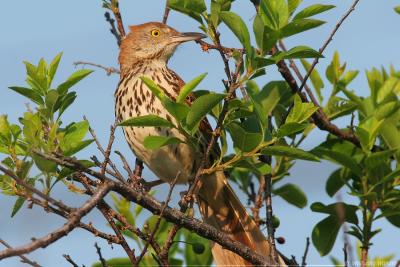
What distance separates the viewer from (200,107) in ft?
8.87

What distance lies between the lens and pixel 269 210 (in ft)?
10.6

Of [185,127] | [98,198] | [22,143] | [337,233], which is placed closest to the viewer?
[98,198]

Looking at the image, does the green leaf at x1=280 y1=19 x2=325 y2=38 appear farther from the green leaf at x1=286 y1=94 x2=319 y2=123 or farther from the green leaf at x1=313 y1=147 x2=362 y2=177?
the green leaf at x1=313 y1=147 x2=362 y2=177

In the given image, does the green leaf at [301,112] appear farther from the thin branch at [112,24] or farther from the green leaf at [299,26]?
the thin branch at [112,24]

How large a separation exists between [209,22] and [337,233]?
1.21 m

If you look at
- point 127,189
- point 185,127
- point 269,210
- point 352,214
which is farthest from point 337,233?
point 127,189

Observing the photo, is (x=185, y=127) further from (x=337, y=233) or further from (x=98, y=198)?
(x=337, y=233)

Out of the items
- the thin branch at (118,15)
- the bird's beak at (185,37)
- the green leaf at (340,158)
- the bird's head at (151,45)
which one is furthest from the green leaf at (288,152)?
the bird's head at (151,45)

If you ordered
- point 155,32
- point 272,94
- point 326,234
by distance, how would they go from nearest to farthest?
point 326,234, point 272,94, point 155,32

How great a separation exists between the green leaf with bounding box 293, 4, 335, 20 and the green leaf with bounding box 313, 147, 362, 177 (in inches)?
24.0

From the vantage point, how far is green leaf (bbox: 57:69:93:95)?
3047mm

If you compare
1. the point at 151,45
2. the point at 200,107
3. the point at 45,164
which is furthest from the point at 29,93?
the point at 151,45

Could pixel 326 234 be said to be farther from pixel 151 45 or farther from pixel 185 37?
pixel 151 45

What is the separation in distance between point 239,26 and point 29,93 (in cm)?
91
